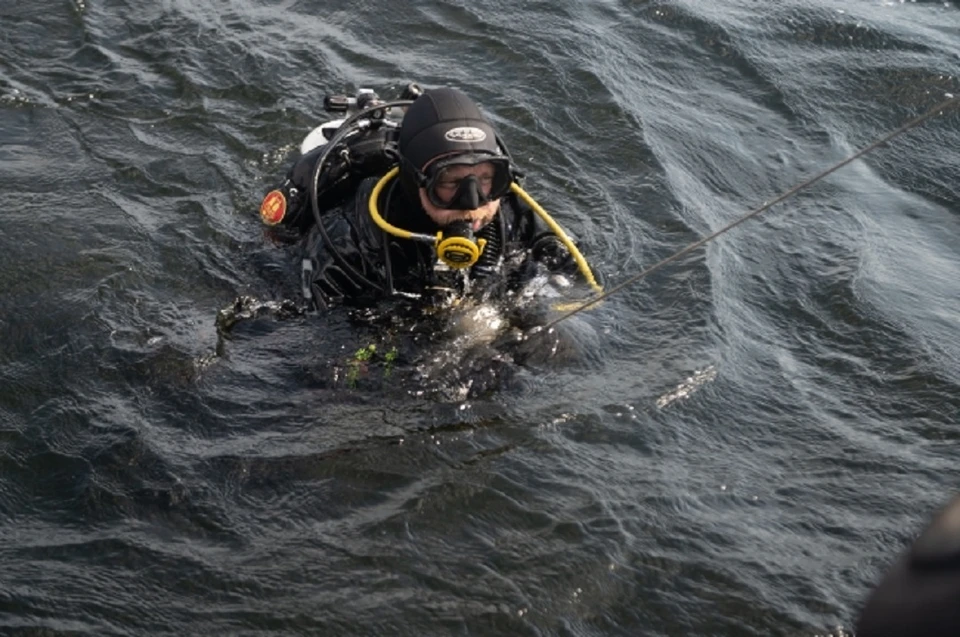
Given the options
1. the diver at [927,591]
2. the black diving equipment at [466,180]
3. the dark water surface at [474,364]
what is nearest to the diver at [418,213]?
the black diving equipment at [466,180]

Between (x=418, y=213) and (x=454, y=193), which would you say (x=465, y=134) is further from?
(x=418, y=213)

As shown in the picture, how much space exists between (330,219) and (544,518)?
6.06ft

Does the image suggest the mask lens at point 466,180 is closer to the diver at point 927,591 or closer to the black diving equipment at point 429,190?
the black diving equipment at point 429,190

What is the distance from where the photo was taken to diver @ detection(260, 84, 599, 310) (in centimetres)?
511

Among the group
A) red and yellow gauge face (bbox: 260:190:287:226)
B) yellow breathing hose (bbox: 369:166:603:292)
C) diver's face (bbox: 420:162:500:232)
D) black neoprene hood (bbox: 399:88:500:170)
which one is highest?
black neoprene hood (bbox: 399:88:500:170)

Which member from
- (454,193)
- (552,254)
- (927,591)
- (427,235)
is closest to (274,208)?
(427,235)

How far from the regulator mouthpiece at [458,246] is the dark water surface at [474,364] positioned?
0.37 m

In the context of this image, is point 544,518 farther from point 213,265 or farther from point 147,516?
point 213,265

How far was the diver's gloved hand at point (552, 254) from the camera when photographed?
18.4ft

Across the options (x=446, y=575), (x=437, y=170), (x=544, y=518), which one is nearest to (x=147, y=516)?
(x=446, y=575)

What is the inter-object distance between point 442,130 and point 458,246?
0.50 meters

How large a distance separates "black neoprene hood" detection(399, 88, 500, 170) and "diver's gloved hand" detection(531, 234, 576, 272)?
0.59 meters

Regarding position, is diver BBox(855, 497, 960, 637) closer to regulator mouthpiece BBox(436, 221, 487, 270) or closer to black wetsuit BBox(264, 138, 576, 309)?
regulator mouthpiece BBox(436, 221, 487, 270)

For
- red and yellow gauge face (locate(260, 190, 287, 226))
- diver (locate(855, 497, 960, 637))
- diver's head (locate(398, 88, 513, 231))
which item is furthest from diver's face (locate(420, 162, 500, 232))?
diver (locate(855, 497, 960, 637))
